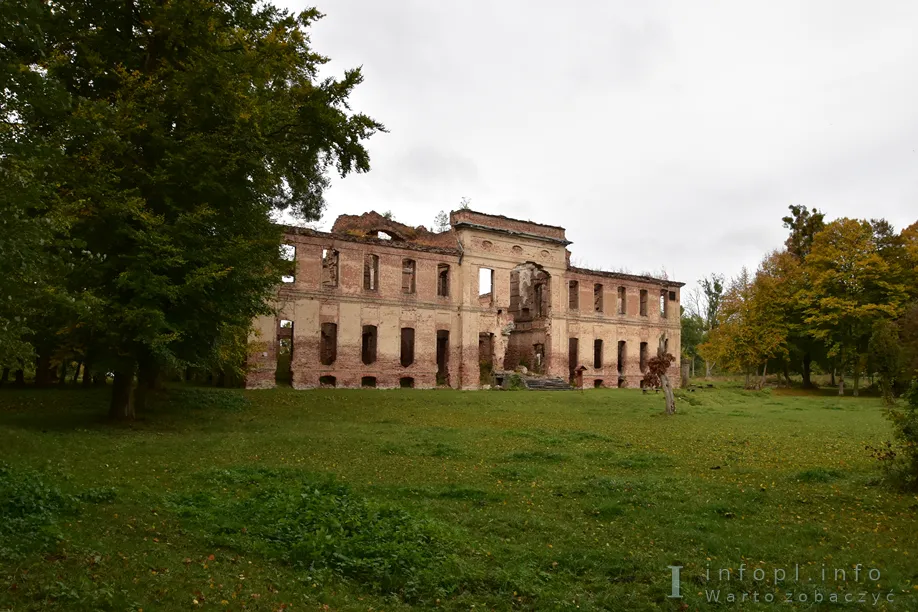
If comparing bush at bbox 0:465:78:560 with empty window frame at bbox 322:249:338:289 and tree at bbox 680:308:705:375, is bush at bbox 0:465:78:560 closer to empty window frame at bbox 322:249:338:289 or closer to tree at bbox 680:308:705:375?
empty window frame at bbox 322:249:338:289

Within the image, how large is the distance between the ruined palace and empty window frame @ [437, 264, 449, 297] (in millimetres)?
58

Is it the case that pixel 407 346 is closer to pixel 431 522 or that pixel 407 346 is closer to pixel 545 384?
pixel 545 384

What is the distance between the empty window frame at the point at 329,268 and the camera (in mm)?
33094

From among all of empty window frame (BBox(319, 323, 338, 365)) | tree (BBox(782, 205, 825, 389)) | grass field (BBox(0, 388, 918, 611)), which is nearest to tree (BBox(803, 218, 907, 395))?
tree (BBox(782, 205, 825, 389))

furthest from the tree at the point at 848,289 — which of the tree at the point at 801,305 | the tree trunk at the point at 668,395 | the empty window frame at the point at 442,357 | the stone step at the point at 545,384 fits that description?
the empty window frame at the point at 442,357

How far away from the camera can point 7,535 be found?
→ 19.1 ft

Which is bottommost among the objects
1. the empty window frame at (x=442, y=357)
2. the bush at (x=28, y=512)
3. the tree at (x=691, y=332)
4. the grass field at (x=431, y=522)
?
the grass field at (x=431, y=522)

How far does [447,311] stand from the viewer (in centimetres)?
3625

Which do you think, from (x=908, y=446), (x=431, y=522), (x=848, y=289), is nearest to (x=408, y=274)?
(x=848, y=289)

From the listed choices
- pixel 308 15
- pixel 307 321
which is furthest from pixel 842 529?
pixel 307 321

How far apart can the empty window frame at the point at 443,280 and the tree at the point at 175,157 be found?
65.9 feet

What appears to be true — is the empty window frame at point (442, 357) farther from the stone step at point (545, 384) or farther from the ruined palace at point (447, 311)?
the stone step at point (545, 384)

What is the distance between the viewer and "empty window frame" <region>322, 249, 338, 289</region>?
1303 inches

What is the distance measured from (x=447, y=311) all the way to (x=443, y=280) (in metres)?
2.01
